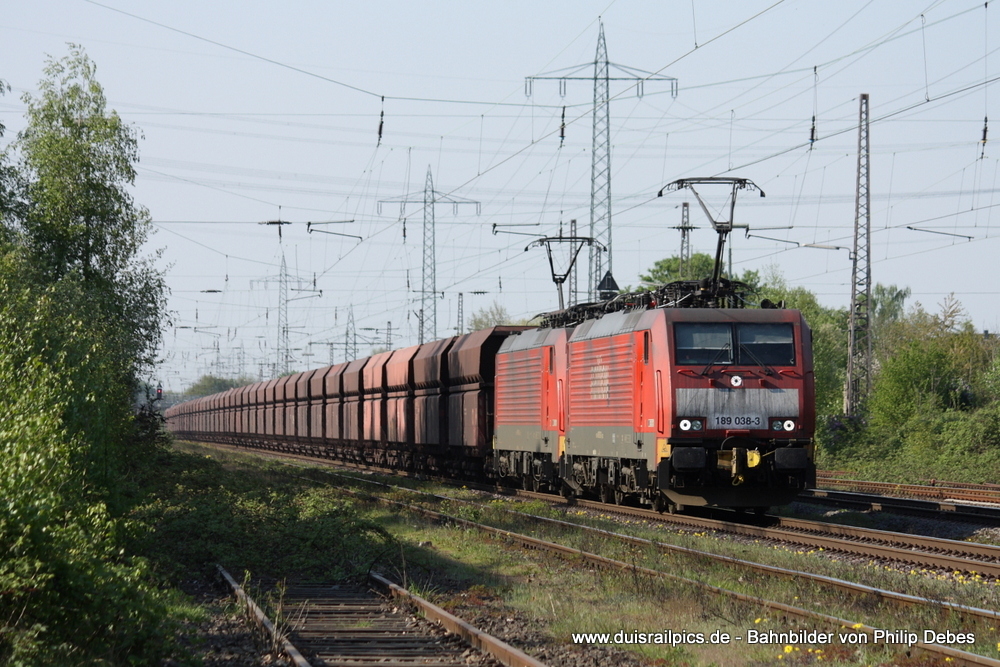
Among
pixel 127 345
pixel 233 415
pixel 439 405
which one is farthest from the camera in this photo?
pixel 233 415

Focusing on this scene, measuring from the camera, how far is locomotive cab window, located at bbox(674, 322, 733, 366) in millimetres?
17781

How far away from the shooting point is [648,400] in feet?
60.1

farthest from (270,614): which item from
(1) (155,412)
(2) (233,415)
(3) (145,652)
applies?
(2) (233,415)

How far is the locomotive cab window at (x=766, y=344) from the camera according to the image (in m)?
18.0

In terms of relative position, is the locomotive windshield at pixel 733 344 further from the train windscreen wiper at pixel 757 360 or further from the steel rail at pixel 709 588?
the steel rail at pixel 709 588

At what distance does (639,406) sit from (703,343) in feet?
5.63

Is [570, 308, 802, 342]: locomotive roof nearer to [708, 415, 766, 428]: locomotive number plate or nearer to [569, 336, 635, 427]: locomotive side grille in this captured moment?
[569, 336, 635, 427]: locomotive side grille

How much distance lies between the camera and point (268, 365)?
93.9m


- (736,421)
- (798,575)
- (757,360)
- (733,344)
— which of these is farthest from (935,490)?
(798,575)

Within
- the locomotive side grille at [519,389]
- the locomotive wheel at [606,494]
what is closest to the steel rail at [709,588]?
the locomotive wheel at [606,494]

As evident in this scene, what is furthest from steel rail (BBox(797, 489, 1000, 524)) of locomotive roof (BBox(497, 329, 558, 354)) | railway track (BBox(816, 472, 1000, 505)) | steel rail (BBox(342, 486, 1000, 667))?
steel rail (BBox(342, 486, 1000, 667))

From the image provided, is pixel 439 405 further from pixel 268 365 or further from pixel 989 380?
pixel 268 365

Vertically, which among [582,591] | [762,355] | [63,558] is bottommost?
[582,591]

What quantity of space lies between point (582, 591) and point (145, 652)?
547cm
